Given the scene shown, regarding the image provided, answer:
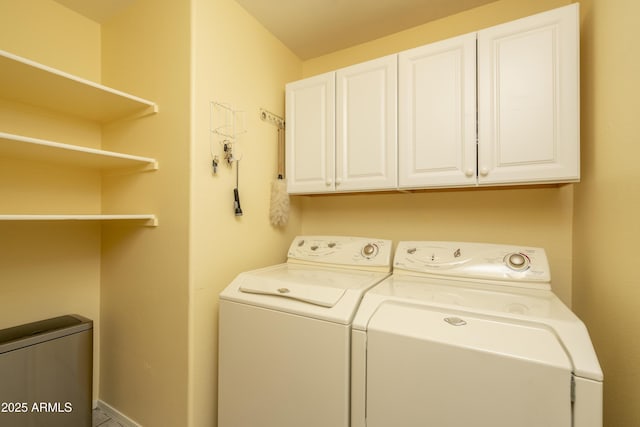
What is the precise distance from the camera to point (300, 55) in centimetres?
213

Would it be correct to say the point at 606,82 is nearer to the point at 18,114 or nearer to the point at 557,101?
the point at 557,101

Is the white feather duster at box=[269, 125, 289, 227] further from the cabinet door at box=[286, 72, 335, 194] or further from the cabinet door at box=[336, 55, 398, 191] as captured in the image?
the cabinet door at box=[336, 55, 398, 191]

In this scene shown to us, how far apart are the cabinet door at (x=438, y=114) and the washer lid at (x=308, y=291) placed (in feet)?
1.97

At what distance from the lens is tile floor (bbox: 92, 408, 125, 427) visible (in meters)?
1.62

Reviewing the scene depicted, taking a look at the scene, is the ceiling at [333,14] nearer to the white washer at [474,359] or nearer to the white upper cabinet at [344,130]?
the white upper cabinet at [344,130]

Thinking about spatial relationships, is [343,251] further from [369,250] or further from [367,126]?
[367,126]

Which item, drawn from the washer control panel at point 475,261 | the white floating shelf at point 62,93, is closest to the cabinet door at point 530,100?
the washer control panel at point 475,261

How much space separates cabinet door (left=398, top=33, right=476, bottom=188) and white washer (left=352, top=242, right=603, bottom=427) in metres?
0.57

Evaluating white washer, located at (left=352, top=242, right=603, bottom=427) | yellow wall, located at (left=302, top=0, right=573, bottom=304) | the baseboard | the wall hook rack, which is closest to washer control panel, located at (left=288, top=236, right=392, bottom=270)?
yellow wall, located at (left=302, top=0, right=573, bottom=304)

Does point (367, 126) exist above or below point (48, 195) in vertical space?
above

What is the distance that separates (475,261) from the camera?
1337 millimetres

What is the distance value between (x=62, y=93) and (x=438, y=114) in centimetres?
187

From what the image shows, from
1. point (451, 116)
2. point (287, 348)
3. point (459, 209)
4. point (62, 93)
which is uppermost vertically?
point (62, 93)

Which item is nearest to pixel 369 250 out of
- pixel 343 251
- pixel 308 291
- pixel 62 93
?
pixel 343 251
